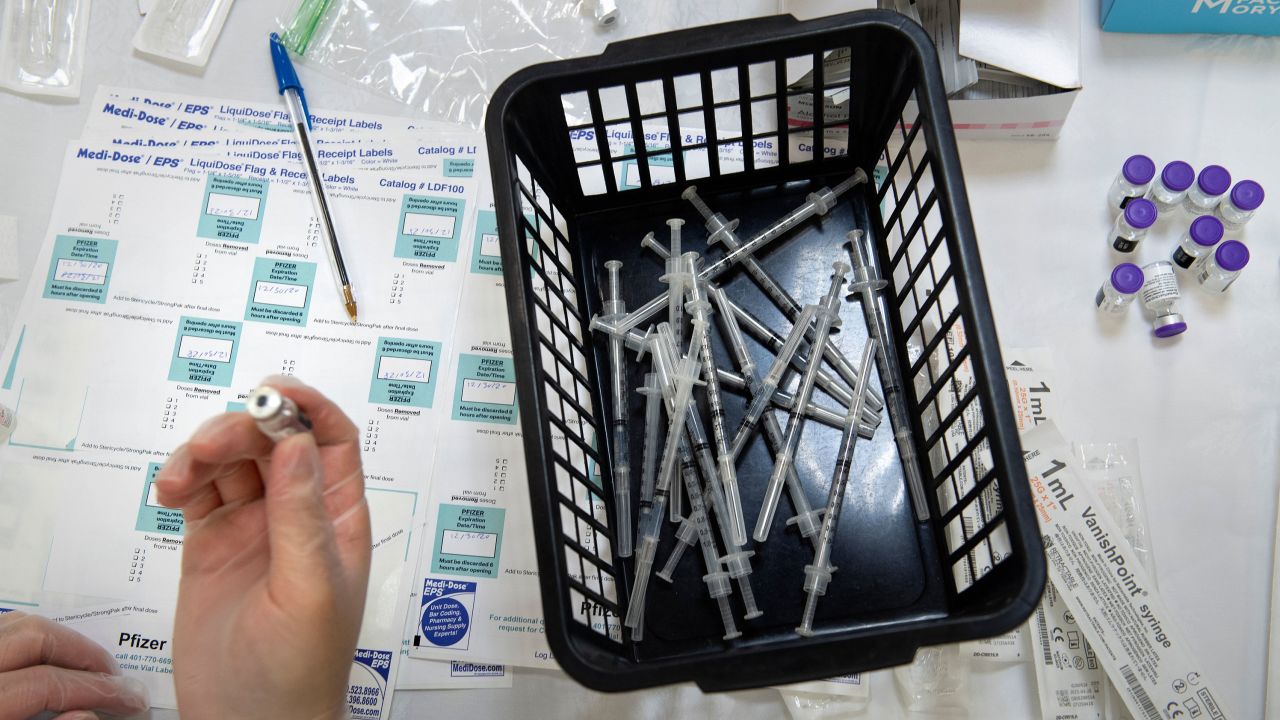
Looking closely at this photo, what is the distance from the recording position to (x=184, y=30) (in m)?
1.12

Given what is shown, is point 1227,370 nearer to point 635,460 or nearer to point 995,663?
point 995,663

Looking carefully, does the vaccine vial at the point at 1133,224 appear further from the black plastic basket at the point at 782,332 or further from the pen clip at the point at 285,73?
the pen clip at the point at 285,73

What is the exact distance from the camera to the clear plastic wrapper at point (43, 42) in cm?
112

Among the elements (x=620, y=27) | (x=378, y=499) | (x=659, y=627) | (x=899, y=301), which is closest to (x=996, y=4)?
(x=899, y=301)

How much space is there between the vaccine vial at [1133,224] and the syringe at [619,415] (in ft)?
1.92

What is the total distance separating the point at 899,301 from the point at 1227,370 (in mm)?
407

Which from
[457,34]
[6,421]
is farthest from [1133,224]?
[6,421]

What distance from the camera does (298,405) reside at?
2.28 feet

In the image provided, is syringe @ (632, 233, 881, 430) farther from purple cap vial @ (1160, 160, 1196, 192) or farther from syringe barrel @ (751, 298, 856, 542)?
purple cap vial @ (1160, 160, 1196, 192)

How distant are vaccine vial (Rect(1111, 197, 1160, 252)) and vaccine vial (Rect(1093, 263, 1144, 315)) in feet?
0.09

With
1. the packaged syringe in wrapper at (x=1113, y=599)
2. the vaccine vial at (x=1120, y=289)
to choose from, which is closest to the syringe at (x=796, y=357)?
the packaged syringe in wrapper at (x=1113, y=599)

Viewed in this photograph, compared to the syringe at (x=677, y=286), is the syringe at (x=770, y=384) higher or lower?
lower

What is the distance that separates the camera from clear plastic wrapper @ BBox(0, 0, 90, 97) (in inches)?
43.9

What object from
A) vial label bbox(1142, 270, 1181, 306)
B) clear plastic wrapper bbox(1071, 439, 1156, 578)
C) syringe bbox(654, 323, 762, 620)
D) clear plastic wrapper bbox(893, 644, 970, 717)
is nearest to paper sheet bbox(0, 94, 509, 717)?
syringe bbox(654, 323, 762, 620)
